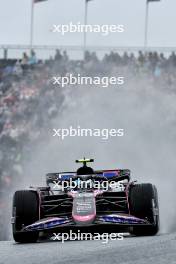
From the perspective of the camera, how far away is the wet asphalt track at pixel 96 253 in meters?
8.45

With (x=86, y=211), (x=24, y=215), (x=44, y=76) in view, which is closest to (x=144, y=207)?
(x=86, y=211)

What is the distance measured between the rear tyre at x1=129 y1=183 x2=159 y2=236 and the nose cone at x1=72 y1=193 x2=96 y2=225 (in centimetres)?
55

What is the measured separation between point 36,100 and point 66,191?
15297 millimetres

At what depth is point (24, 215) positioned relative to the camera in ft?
42.2

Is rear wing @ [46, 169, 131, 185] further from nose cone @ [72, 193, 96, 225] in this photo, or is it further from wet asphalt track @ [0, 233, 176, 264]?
wet asphalt track @ [0, 233, 176, 264]

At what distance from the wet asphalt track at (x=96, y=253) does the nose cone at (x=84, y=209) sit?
153 cm

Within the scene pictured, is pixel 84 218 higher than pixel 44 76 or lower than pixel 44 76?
lower

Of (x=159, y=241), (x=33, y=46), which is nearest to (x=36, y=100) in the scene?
(x=33, y=46)

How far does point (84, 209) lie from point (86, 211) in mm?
48

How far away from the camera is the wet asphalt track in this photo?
8.45 meters

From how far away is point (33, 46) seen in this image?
92.9ft

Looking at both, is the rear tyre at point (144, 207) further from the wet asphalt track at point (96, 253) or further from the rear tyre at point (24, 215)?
the wet asphalt track at point (96, 253)

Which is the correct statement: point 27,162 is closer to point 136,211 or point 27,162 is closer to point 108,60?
point 108,60

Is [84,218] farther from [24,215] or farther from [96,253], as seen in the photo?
[96,253]
